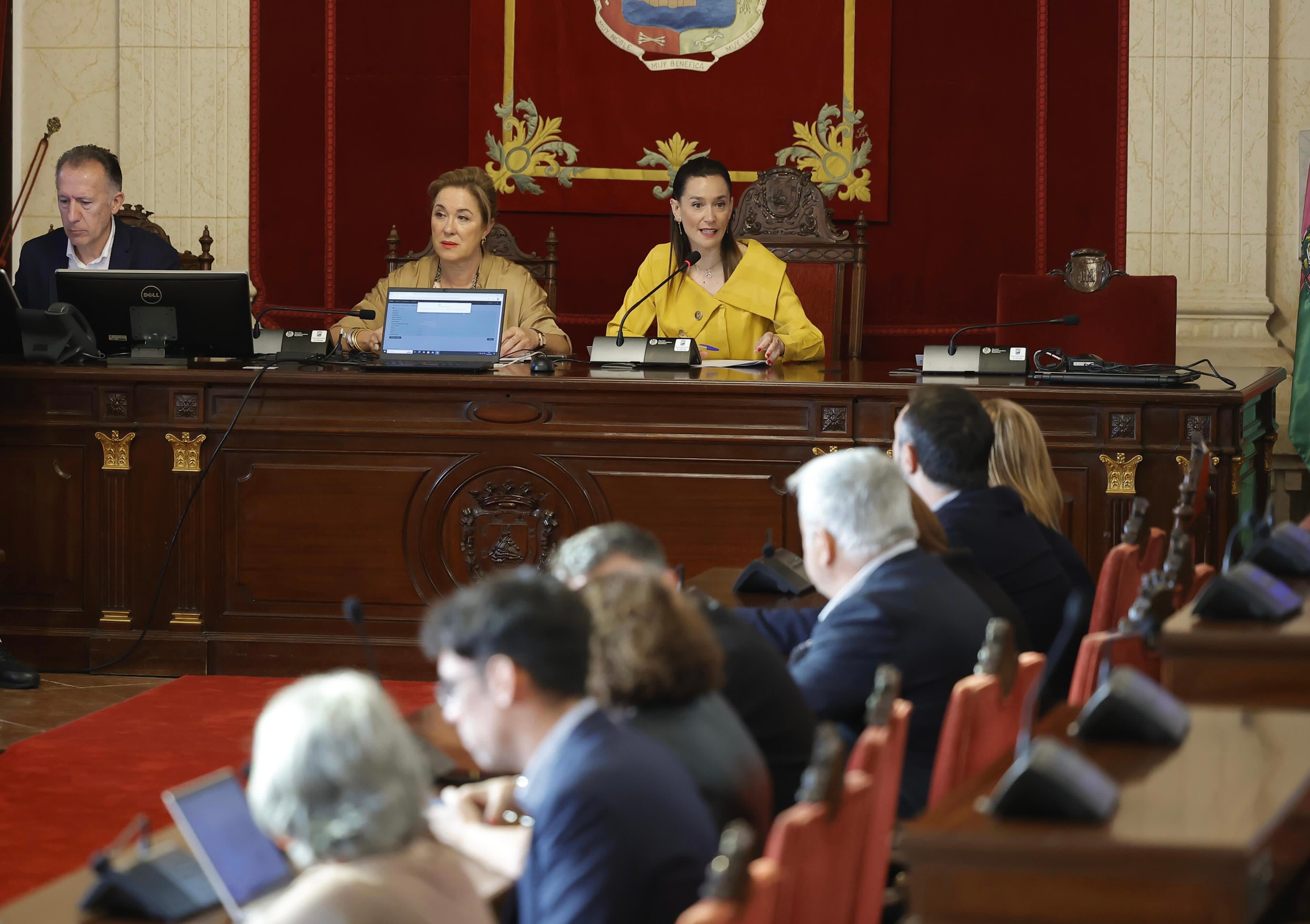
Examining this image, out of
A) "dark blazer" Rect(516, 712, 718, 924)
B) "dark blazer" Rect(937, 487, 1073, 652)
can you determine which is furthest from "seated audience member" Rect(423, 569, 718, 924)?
"dark blazer" Rect(937, 487, 1073, 652)

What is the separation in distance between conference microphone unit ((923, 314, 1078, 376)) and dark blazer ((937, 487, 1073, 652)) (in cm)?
146

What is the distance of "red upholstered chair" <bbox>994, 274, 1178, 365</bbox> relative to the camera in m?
4.91

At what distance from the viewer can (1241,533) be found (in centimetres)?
461

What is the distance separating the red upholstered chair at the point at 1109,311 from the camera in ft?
16.1

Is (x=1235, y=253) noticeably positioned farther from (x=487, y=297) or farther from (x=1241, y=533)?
(x=487, y=297)

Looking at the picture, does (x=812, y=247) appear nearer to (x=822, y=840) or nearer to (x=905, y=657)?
(x=905, y=657)

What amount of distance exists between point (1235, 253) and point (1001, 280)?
1.65 m

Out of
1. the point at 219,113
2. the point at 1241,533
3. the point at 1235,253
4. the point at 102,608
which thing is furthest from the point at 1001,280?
the point at 219,113

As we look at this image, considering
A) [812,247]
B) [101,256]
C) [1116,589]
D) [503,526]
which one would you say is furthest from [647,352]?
[1116,589]

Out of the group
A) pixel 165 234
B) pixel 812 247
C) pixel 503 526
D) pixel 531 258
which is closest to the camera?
pixel 503 526

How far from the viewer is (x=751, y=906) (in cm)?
113

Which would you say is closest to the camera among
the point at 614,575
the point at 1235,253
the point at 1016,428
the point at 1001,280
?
the point at 614,575

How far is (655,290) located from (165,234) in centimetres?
222

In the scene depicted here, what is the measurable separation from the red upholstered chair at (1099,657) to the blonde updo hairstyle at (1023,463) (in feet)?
2.64
